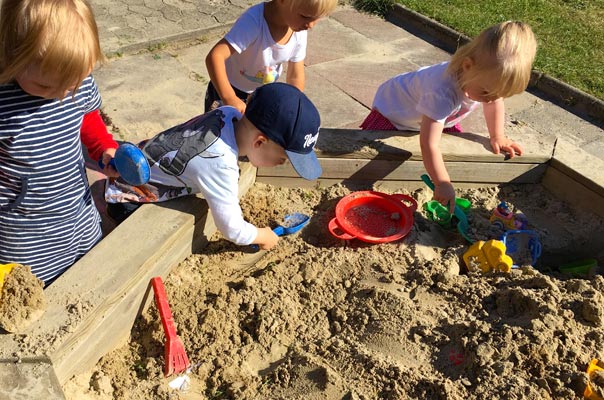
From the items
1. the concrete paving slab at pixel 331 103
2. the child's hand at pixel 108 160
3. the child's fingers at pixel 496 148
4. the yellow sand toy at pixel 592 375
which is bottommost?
the concrete paving slab at pixel 331 103

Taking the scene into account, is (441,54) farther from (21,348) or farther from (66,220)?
(21,348)

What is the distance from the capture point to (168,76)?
14.4 feet

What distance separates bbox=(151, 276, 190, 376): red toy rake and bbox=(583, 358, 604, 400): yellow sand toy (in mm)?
1338

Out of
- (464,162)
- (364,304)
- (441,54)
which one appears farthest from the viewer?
(441,54)

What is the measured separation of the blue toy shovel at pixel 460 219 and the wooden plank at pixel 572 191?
57 cm

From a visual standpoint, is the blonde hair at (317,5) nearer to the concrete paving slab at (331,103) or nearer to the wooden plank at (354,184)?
the wooden plank at (354,184)

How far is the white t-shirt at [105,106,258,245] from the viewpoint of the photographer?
2.38 meters

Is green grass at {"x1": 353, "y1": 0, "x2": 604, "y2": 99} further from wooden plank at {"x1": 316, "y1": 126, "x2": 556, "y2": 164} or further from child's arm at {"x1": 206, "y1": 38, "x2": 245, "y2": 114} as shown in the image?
child's arm at {"x1": 206, "y1": 38, "x2": 245, "y2": 114}

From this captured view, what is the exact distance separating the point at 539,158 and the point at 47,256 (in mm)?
2355

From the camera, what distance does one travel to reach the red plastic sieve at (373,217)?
2785mm

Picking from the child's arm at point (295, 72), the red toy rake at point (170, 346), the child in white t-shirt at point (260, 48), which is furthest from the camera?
the child's arm at point (295, 72)

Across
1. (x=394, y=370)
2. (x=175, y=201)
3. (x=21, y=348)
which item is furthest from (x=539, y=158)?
(x=21, y=348)

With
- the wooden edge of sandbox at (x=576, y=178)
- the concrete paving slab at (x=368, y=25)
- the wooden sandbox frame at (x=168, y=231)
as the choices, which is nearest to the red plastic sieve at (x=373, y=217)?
the wooden sandbox frame at (x=168, y=231)

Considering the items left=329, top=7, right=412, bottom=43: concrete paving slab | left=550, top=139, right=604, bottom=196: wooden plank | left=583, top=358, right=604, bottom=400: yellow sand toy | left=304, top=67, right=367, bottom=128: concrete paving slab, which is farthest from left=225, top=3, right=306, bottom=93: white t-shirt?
left=329, top=7, right=412, bottom=43: concrete paving slab
